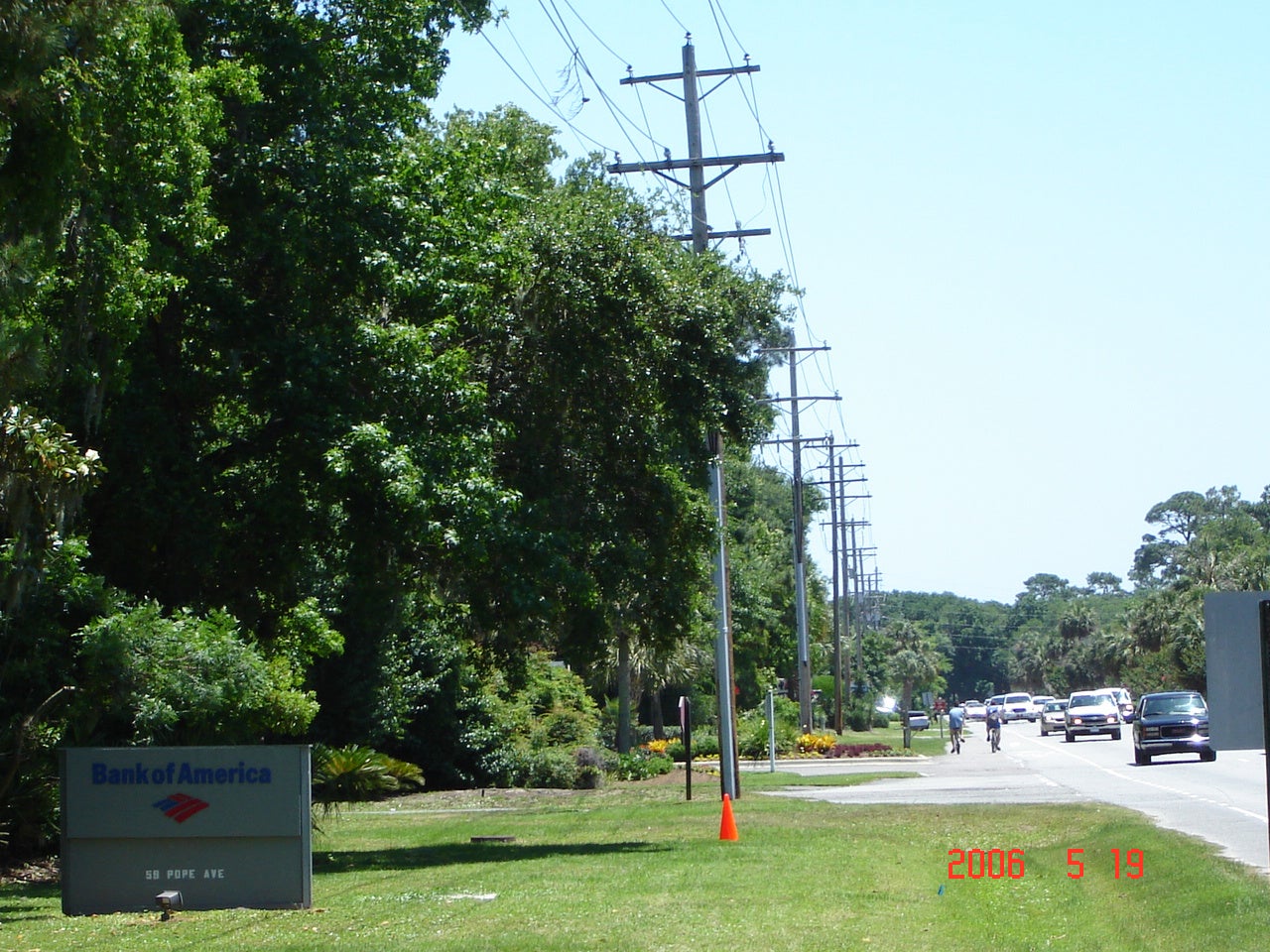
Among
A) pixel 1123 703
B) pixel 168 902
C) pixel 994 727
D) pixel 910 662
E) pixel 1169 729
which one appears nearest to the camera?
pixel 168 902

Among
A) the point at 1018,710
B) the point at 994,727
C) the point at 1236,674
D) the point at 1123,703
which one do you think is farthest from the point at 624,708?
the point at 1018,710

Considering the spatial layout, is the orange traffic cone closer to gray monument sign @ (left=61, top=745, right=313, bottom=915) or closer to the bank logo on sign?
gray monument sign @ (left=61, top=745, right=313, bottom=915)

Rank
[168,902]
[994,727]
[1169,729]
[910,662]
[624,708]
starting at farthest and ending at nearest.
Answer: [910,662] < [994,727] < [624,708] < [1169,729] < [168,902]

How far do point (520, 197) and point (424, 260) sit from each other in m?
2.52

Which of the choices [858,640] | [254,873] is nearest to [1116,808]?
[254,873]

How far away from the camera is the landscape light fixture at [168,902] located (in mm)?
13414

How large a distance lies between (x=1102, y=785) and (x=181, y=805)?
21650mm

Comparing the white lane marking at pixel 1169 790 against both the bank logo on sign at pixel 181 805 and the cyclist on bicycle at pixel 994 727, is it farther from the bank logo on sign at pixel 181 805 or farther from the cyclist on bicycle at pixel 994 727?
the bank logo on sign at pixel 181 805

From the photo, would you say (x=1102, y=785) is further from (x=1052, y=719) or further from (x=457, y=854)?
(x=1052, y=719)

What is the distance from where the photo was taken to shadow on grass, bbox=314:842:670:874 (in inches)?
734

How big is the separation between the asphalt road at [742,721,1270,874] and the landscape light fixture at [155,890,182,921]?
1072 centimetres

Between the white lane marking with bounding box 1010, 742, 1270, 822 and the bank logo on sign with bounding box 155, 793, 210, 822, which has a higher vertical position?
the bank logo on sign with bounding box 155, 793, 210, 822
